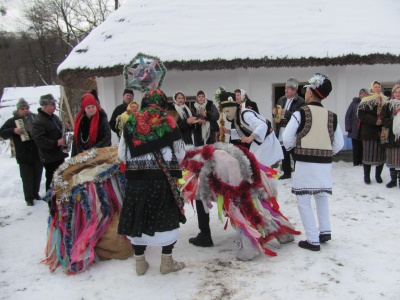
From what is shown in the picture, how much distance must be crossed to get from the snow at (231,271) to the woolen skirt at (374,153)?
5.37ft

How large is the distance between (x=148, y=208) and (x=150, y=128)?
2.33 feet

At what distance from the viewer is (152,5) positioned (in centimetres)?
1084

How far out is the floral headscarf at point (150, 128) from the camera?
11.0 feet

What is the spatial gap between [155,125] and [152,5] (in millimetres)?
8503

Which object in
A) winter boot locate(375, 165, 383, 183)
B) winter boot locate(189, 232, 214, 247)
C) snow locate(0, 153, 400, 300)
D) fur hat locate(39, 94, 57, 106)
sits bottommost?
snow locate(0, 153, 400, 300)

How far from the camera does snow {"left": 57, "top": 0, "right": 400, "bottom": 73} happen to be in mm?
8719


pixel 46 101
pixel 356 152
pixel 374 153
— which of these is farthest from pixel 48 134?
pixel 356 152

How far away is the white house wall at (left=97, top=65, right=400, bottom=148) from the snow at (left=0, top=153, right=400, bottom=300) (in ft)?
16.0

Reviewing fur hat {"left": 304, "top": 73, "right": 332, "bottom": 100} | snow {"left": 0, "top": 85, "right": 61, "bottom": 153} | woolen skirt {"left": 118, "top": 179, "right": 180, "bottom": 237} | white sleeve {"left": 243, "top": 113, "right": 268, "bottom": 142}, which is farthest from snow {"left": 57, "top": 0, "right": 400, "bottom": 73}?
snow {"left": 0, "top": 85, "right": 61, "bottom": 153}

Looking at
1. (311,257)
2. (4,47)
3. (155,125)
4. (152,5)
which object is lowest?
(311,257)

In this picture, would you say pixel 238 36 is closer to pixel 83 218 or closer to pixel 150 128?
pixel 150 128

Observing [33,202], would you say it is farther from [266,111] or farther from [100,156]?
[266,111]

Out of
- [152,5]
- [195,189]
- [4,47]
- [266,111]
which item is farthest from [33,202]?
[4,47]

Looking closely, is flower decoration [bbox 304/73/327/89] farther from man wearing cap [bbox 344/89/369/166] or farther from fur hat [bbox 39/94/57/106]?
man wearing cap [bbox 344/89/369/166]
